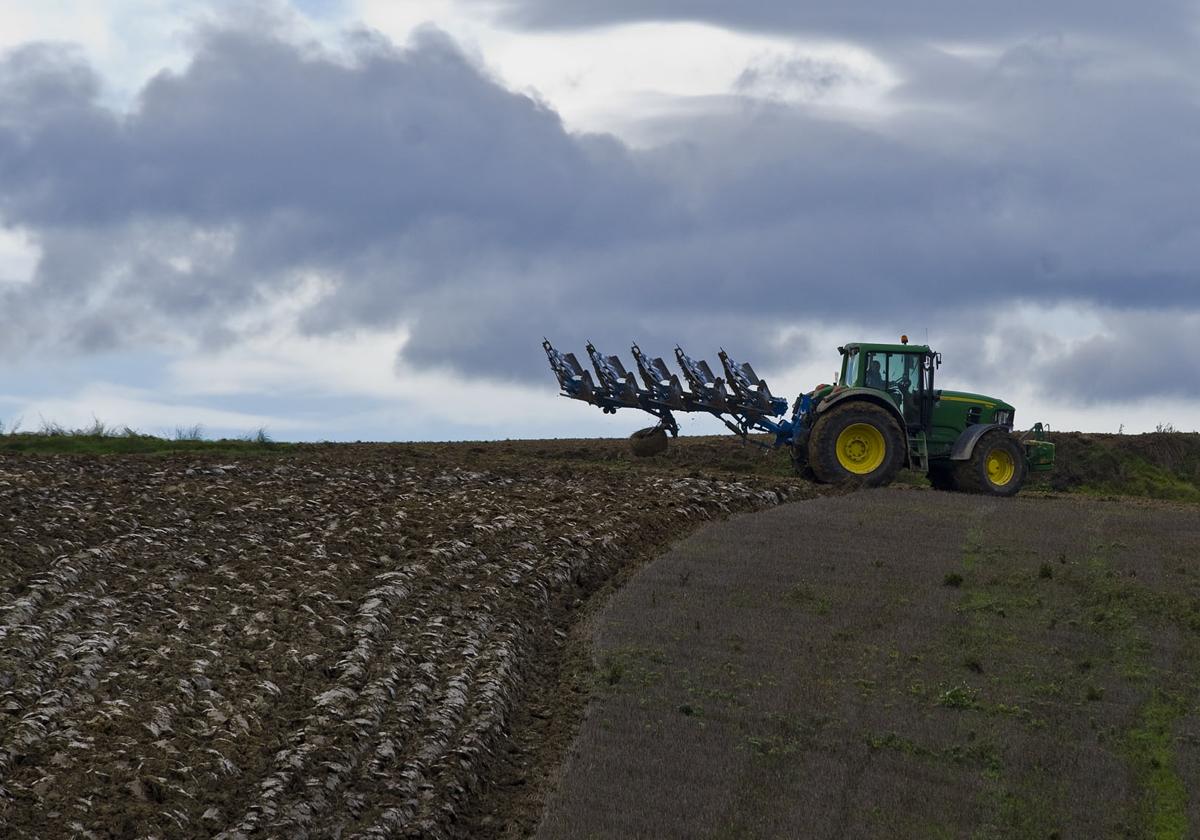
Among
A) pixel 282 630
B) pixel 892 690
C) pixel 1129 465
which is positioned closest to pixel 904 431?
pixel 892 690

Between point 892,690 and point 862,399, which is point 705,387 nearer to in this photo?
point 862,399

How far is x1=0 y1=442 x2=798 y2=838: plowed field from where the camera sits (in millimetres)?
12312

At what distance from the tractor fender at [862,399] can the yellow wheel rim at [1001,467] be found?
186 cm

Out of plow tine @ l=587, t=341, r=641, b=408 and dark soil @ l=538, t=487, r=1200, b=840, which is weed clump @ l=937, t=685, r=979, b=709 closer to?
dark soil @ l=538, t=487, r=1200, b=840

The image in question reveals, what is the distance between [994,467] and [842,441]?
3.01 m

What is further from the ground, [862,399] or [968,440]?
[862,399]

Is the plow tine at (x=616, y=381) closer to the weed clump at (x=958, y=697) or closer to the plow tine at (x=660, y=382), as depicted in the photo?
the plow tine at (x=660, y=382)

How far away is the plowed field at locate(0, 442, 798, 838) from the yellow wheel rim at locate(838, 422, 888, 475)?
109 inches

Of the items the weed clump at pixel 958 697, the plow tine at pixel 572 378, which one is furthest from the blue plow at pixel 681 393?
the weed clump at pixel 958 697

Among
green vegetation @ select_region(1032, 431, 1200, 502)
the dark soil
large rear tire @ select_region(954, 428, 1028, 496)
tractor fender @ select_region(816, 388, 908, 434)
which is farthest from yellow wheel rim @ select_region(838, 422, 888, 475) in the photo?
green vegetation @ select_region(1032, 431, 1200, 502)

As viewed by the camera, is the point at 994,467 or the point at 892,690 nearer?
the point at 892,690

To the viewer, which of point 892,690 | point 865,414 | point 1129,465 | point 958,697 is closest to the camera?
point 958,697

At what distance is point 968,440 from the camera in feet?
92.8

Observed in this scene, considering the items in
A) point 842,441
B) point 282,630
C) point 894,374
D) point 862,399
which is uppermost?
point 894,374
